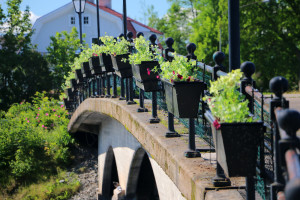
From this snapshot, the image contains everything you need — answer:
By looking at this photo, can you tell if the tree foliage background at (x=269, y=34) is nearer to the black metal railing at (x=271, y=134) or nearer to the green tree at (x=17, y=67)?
the green tree at (x=17, y=67)

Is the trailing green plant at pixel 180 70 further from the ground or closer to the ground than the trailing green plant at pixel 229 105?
further from the ground

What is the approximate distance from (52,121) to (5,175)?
4.39 meters

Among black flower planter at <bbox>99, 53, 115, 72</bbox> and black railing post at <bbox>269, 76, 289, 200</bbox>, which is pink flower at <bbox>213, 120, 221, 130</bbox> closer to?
black railing post at <bbox>269, 76, 289, 200</bbox>

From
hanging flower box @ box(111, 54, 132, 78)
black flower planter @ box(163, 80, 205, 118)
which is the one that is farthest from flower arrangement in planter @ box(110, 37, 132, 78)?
black flower planter @ box(163, 80, 205, 118)

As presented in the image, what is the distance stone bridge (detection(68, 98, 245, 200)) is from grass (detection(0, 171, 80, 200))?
3.41 feet

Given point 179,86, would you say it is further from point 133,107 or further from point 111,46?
point 111,46

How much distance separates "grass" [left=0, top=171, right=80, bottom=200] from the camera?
1548cm

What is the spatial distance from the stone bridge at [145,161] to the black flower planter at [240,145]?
44 cm

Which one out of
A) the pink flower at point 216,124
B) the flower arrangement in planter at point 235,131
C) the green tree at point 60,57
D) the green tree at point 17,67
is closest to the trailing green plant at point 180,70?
the flower arrangement in planter at point 235,131

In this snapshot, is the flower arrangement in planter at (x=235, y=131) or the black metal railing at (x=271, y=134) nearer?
the black metal railing at (x=271, y=134)

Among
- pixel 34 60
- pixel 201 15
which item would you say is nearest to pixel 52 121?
pixel 34 60

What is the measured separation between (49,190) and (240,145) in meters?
13.5

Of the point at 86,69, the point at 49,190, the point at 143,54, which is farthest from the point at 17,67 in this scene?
the point at 143,54

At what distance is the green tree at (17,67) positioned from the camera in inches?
1212
